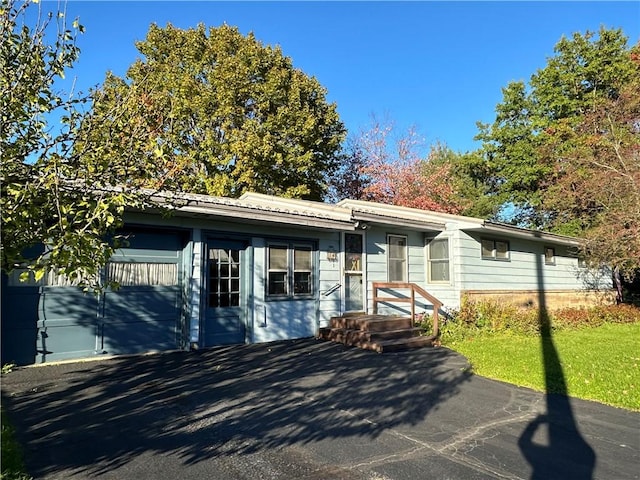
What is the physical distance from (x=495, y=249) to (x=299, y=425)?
1072cm

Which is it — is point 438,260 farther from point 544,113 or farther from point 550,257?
point 544,113

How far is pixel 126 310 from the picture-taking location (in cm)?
746

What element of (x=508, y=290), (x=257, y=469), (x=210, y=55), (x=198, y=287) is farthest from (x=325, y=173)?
(x=257, y=469)

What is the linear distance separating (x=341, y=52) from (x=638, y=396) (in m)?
13.1

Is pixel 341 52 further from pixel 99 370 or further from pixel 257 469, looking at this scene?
pixel 257 469

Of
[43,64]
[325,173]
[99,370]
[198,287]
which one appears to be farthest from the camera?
[325,173]

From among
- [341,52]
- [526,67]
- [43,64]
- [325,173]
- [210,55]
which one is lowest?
[43,64]

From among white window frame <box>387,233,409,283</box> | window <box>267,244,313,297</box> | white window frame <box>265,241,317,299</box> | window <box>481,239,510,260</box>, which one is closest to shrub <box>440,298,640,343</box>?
window <box>481,239,510,260</box>

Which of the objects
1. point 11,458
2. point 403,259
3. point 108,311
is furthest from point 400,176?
point 11,458

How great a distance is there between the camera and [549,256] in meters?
15.9

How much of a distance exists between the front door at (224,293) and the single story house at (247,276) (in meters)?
0.02

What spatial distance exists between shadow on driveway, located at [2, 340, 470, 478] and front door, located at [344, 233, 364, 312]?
115 inches

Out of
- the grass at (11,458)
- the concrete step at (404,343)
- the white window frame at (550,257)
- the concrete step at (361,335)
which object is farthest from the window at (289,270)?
the white window frame at (550,257)

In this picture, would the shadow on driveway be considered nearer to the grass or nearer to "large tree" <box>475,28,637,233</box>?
the grass
